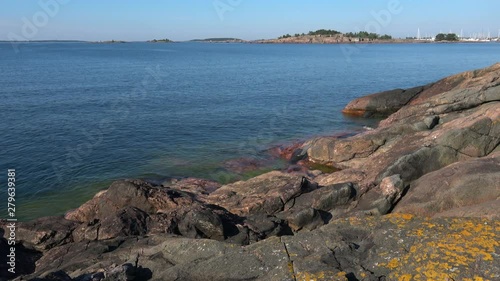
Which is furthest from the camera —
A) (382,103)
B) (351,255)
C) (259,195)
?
(382,103)

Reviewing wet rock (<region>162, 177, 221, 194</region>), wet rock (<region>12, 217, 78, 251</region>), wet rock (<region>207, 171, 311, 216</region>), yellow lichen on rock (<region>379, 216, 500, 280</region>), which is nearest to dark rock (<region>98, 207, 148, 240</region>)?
wet rock (<region>12, 217, 78, 251</region>)

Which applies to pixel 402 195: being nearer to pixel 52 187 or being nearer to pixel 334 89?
pixel 52 187

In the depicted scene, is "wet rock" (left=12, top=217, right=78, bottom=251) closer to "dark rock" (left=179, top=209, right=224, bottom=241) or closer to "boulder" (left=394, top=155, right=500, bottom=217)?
"dark rock" (left=179, top=209, right=224, bottom=241)

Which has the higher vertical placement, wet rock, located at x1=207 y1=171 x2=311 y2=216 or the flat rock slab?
the flat rock slab

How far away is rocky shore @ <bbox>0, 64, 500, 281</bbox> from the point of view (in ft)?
32.3

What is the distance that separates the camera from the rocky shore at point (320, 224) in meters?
9.84

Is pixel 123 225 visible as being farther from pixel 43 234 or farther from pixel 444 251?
pixel 444 251

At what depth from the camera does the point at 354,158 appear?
113 ft

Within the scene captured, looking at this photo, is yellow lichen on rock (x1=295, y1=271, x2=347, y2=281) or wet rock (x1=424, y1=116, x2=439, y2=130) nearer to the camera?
yellow lichen on rock (x1=295, y1=271, x2=347, y2=281)

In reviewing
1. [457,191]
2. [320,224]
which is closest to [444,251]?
[457,191]

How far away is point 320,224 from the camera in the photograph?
19.3m

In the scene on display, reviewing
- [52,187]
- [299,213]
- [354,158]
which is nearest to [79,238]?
[299,213]

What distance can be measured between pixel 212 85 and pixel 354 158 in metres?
61.7

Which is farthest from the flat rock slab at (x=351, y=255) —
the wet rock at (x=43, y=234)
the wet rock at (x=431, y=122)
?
the wet rock at (x=431, y=122)
